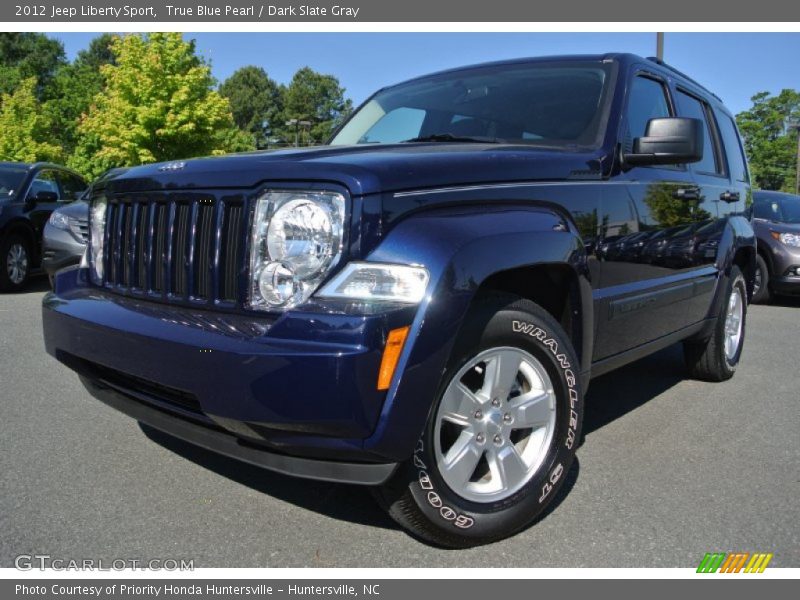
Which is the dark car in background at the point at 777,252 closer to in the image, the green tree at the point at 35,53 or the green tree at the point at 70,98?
the green tree at the point at 70,98

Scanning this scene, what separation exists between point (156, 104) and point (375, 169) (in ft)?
65.5

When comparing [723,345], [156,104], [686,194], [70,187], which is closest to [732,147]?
[723,345]

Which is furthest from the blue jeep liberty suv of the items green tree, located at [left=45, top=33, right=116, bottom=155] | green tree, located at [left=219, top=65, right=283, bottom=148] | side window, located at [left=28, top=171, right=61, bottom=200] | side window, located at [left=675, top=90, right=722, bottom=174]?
green tree, located at [left=219, top=65, right=283, bottom=148]

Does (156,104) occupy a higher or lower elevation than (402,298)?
higher

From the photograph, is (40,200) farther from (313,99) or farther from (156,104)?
(313,99)

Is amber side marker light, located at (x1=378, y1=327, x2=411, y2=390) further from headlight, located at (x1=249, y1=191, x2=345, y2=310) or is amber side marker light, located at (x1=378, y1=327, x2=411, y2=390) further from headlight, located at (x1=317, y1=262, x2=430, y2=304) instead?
headlight, located at (x1=249, y1=191, x2=345, y2=310)

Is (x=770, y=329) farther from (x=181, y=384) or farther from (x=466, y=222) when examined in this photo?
(x=181, y=384)

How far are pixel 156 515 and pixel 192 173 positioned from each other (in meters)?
1.31

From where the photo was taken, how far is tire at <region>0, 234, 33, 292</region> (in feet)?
28.9

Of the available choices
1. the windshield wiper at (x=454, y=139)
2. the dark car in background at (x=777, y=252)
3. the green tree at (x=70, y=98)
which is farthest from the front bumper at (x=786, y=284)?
the green tree at (x=70, y=98)

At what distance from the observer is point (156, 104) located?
65.9 feet

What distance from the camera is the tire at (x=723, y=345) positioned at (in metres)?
4.73

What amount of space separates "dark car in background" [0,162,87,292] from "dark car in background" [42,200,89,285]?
4.09 ft

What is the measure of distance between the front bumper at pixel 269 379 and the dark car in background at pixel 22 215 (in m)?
7.56
